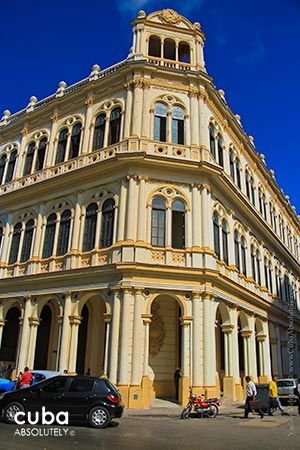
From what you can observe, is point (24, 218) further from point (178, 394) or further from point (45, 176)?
point (178, 394)

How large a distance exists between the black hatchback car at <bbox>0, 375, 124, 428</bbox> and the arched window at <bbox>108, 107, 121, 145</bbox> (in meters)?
14.1

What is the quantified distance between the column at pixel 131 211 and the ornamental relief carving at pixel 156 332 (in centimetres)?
396

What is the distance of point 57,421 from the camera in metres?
11.4

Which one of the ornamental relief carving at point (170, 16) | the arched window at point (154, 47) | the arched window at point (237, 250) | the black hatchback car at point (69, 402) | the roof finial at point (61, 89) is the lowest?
the black hatchback car at point (69, 402)

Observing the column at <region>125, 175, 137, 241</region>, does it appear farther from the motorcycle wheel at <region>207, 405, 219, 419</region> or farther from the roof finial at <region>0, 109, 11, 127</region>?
the roof finial at <region>0, 109, 11, 127</region>

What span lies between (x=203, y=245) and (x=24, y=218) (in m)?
11.5

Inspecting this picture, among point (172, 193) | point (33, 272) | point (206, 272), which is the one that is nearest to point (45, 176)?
point (33, 272)

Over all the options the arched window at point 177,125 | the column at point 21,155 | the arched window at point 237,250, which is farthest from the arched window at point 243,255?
the column at point 21,155

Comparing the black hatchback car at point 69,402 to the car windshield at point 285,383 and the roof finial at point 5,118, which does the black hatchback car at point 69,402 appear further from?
the roof finial at point 5,118

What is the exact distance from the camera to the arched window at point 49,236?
22375mm

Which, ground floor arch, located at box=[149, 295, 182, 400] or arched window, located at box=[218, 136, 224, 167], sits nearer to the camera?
ground floor arch, located at box=[149, 295, 182, 400]

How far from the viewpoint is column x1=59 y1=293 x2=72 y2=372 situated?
18984 mm

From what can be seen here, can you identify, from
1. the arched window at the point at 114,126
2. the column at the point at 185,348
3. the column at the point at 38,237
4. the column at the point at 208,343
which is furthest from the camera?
the column at the point at 38,237

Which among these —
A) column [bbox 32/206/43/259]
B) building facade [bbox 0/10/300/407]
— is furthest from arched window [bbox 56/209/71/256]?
column [bbox 32/206/43/259]
